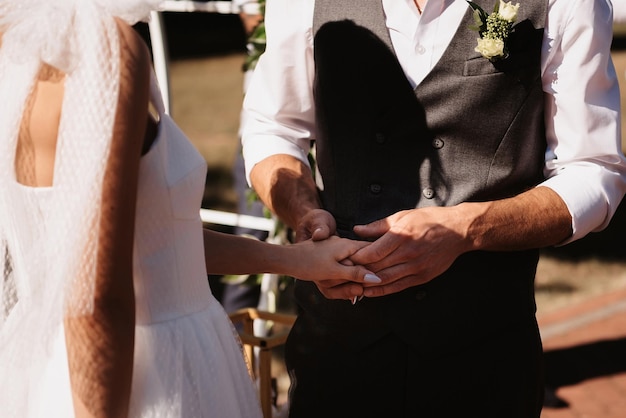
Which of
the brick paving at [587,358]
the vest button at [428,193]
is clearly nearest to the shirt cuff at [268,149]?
the vest button at [428,193]

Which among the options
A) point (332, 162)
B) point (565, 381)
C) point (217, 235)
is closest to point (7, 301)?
point (217, 235)

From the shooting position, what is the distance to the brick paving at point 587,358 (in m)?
4.56

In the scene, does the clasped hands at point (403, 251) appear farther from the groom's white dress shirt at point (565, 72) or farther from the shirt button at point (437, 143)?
the groom's white dress shirt at point (565, 72)

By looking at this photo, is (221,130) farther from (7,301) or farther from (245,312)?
(7,301)

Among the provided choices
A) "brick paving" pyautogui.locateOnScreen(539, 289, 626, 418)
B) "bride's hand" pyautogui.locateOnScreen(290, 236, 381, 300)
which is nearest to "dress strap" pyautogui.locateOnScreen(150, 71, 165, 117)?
"bride's hand" pyautogui.locateOnScreen(290, 236, 381, 300)

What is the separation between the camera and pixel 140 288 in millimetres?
1691

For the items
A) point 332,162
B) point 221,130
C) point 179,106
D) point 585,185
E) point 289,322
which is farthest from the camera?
point 179,106

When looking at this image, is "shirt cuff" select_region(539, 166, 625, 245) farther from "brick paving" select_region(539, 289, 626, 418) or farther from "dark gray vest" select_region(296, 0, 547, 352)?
"brick paving" select_region(539, 289, 626, 418)

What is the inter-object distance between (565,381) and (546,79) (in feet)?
10.0

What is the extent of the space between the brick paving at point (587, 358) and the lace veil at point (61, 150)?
11.3 feet

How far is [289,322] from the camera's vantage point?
294 centimetres

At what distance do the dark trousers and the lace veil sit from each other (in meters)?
0.85

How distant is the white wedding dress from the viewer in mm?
1521

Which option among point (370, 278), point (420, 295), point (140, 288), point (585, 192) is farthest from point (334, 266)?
point (585, 192)
